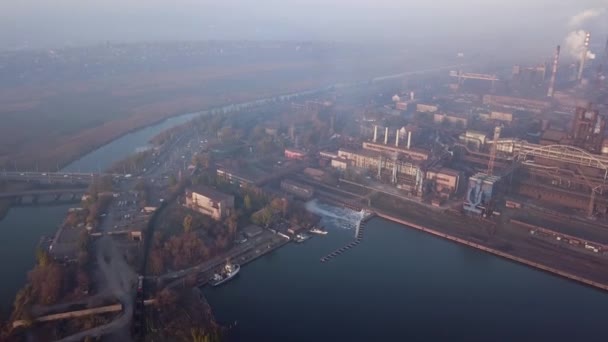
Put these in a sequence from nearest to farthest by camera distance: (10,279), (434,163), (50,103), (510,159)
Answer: (10,279)
(434,163)
(510,159)
(50,103)

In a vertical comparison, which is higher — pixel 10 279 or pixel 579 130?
pixel 579 130

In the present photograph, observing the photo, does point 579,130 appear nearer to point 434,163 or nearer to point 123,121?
point 434,163

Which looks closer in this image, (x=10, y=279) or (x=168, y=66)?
(x=10, y=279)

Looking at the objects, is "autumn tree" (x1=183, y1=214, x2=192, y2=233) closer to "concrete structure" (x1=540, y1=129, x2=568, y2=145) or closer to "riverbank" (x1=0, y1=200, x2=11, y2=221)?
"riverbank" (x1=0, y1=200, x2=11, y2=221)

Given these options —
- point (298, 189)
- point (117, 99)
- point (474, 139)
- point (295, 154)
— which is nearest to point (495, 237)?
point (298, 189)

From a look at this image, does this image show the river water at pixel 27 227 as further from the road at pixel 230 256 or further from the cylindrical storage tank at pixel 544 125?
the cylindrical storage tank at pixel 544 125

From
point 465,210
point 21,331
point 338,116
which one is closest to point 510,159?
point 465,210

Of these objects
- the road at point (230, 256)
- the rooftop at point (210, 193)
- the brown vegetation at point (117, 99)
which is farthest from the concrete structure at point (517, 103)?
the road at point (230, 256)

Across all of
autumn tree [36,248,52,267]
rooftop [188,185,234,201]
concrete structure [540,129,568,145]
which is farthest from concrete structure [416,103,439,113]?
autumn tree [36,248,52,267]
